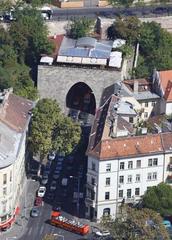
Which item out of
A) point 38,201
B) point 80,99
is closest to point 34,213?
point 38,201

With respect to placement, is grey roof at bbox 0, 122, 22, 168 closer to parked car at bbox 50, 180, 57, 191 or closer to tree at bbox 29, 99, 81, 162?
tree at bbox 29, 99, 81, 162

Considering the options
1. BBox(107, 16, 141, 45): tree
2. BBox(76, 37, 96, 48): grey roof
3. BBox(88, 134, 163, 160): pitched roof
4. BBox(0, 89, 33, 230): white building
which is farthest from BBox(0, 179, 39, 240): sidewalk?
BBox(107, 16, 141, 45): tree

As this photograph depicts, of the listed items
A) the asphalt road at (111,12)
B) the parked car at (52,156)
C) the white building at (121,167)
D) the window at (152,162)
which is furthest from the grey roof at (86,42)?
the window at (152,162)

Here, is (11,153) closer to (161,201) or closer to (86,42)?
(161,201)

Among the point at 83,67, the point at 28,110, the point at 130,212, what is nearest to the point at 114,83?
the point at 83,67

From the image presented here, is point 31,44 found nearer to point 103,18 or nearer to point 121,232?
point 103,18

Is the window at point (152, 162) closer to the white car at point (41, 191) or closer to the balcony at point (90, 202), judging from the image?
the balcony at point (90, 202)
